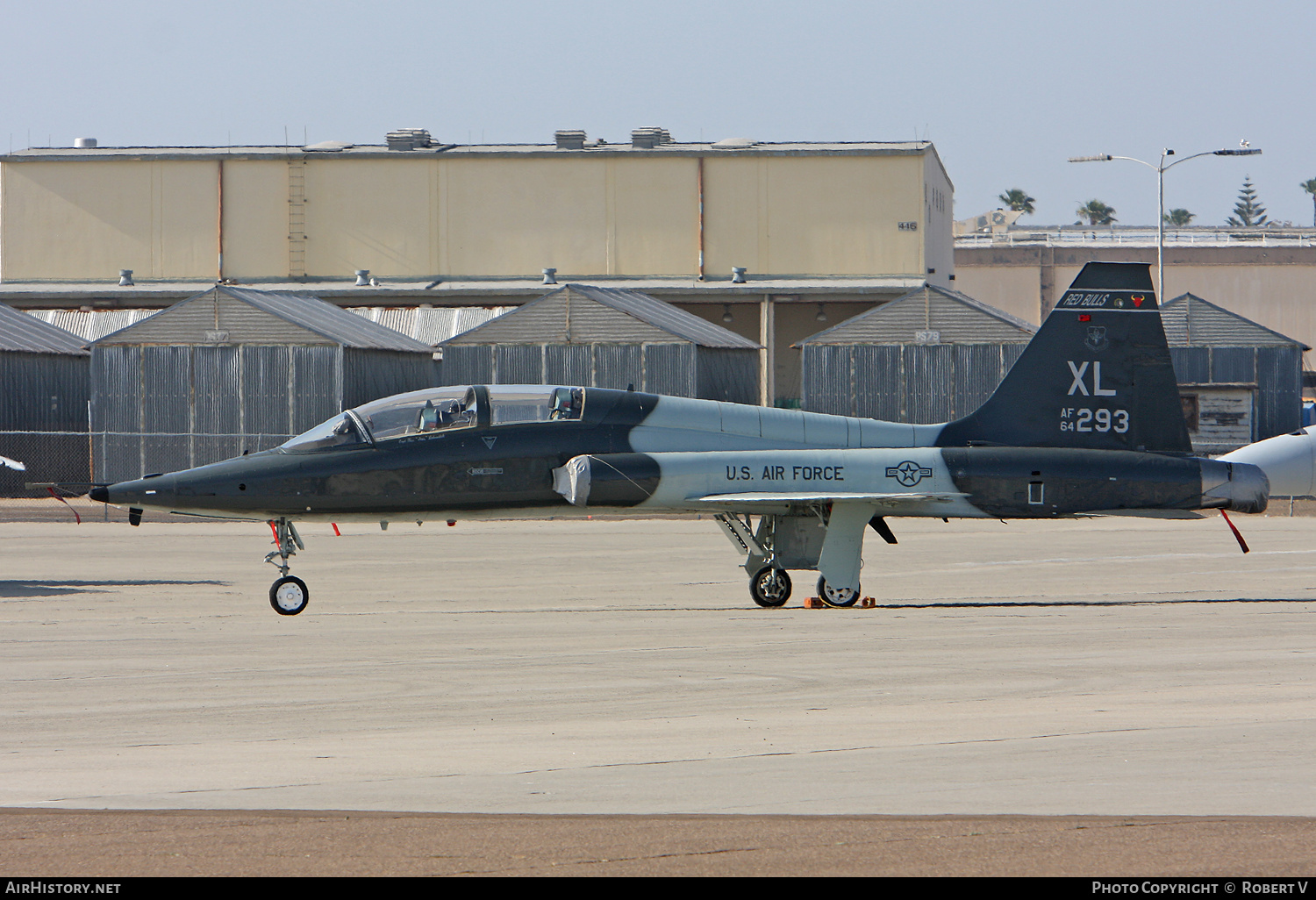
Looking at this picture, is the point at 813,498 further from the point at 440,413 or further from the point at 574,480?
the point at 440,413

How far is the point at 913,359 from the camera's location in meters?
47.6

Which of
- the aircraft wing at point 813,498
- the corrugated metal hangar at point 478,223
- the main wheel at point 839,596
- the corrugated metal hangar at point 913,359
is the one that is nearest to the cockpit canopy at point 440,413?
the aircraft wing at point 813,498

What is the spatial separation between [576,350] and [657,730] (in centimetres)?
3664

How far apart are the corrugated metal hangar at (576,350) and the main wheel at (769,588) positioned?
2757 cm

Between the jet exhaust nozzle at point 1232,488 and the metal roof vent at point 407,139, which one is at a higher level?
the metal roof vent at point 407,139

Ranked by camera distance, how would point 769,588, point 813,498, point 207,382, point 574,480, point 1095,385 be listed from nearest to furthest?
1. point 574,480
2. point 813,498
3. point 769,588
4. point 1095,385
5. point 207,382

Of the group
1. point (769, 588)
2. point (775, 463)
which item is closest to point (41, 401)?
point (769, 588)

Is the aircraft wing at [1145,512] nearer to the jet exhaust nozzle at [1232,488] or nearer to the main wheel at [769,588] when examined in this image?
the jet exhaust nozzle at [1232,488]

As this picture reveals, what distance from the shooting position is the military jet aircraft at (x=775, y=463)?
17.6m

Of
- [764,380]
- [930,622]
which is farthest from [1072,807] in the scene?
[764,380]

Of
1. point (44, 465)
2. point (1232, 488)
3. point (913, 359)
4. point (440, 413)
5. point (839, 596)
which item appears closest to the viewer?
point (440, 413)

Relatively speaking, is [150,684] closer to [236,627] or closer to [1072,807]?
[236,627]

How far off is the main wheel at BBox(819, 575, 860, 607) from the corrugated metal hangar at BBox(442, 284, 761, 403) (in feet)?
91.8

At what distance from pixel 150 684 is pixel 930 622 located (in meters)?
8.42
